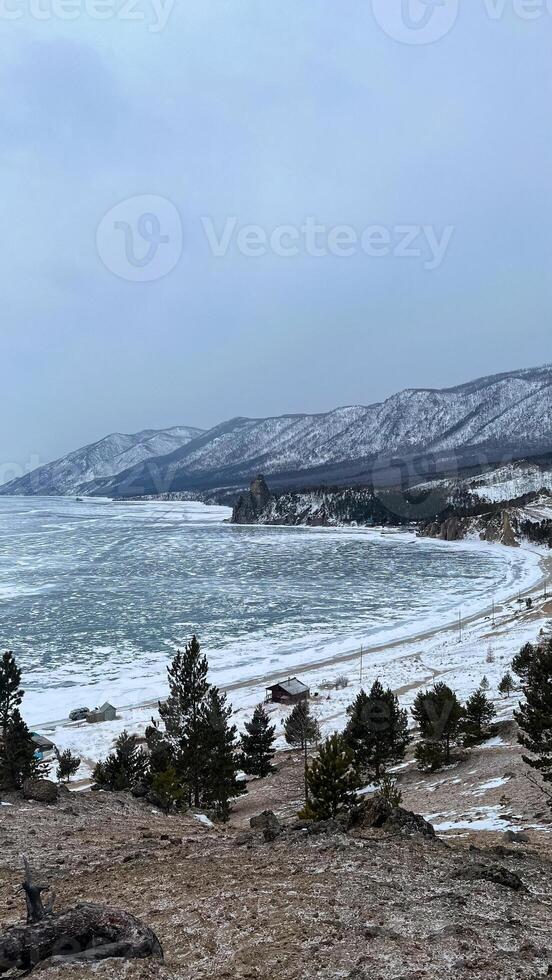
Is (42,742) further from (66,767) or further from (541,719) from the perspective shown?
(541,719)

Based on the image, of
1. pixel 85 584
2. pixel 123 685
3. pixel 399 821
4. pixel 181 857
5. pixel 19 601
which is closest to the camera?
pixel 181 857

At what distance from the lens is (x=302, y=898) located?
8.95 meters

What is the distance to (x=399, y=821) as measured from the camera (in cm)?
1258

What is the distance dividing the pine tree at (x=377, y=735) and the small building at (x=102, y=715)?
62.4ft

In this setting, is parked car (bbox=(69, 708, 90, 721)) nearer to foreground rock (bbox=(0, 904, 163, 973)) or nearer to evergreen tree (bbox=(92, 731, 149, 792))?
evergreen tree (bbox=(92, 731, 149, 792))

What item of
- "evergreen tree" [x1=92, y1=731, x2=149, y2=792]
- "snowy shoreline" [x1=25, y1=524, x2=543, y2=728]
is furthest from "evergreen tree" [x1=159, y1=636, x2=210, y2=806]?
"snowy shoreline" [x1=25, y1=524, x2=543, y2=728]

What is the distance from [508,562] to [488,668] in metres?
78.7

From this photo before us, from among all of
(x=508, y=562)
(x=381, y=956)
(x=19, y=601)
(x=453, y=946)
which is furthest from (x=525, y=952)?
(x=508, y=562)

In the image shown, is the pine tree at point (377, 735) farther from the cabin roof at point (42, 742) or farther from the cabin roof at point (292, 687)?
the cabin roof at point (42, 742)

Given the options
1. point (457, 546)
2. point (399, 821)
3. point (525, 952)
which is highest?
point (525, 952)

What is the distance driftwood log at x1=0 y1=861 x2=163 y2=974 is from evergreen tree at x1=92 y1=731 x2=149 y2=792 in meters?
18.3

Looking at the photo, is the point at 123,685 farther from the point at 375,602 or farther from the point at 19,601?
the point at 375,602

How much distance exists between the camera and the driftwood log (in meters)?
6.55

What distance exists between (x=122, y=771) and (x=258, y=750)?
10182 millimetres
